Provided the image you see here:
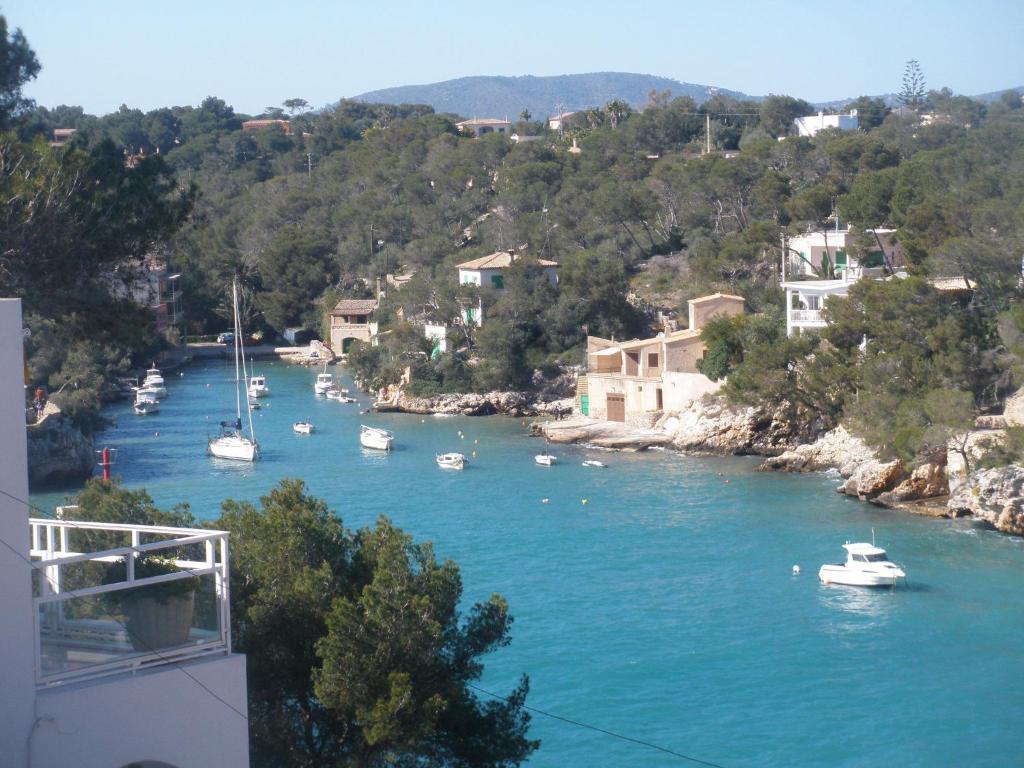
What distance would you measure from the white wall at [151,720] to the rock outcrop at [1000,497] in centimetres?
1641

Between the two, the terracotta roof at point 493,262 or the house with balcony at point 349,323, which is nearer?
the terracotta roof at point 493,262

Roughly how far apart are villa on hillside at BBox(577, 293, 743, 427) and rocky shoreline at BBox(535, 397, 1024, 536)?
421 millimetres

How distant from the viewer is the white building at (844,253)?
102 feet

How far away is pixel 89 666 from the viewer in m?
3.87

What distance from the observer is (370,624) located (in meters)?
5.79

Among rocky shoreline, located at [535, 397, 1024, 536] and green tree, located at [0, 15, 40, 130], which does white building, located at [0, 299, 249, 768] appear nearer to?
green tree, located at [0, 15, 40, 130]

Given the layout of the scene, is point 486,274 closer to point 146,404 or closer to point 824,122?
point 146,404

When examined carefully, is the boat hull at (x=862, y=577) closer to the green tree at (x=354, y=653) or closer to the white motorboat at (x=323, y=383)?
the green tree at (x=354, y=653)

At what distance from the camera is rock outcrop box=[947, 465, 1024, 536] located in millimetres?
18219

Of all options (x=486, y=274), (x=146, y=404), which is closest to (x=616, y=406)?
(x=486, y=274)

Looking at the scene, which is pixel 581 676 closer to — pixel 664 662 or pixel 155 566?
pixel 664 662

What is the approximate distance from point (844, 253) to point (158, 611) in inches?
1184

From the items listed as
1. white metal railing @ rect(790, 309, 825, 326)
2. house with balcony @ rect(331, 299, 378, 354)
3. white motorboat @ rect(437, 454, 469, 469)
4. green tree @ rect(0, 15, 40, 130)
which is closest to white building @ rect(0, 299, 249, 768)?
green tree @ rect(0, 15, 40, 130)

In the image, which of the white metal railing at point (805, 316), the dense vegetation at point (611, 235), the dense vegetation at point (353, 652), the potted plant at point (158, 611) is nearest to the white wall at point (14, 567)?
the potted plant at point (158, 611)
